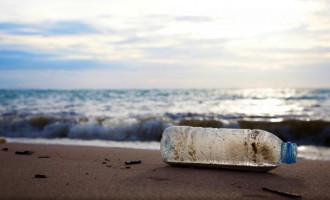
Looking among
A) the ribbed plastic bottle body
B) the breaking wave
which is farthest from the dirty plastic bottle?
the breaking wave

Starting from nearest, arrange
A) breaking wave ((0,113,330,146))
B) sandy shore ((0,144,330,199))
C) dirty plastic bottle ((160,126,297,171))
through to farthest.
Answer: sandy shore ((0,144,330,199))
dirty plastic bottle ((160,126,297,171))
breaking wave ((0,113,330,146))

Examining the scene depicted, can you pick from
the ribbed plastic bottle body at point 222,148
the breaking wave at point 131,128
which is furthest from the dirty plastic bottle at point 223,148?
the breaking wave at point 131,128

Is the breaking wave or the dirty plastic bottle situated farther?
the breaking wave

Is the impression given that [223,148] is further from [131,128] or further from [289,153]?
[131,128]

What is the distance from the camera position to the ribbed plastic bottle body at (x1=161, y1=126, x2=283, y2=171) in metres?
2.99

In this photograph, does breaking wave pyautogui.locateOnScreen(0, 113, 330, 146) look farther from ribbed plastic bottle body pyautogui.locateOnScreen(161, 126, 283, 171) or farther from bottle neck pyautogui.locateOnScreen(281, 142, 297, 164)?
bottle neck pyautogui.locateOnScreen(281, 142, 297, 164)

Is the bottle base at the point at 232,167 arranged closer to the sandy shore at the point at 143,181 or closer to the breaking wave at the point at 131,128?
the sandy shore at the point at 143,181

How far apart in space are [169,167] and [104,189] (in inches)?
35.7

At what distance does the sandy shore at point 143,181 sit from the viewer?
2.35m

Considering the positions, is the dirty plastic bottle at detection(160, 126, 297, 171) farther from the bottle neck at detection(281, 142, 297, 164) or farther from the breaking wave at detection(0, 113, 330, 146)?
the breaking wave at detection(0, 113, 330, 146)

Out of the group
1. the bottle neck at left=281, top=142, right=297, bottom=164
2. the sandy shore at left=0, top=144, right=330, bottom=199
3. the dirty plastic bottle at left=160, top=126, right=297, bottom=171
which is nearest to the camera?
the sandy shore at left=0, top=144, right=330, bottom=199

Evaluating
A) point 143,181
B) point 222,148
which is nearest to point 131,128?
point 222,148

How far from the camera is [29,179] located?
2711mm

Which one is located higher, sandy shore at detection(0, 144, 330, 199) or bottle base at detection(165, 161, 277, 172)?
bottle base at detection(165, 161, 277, 172)
